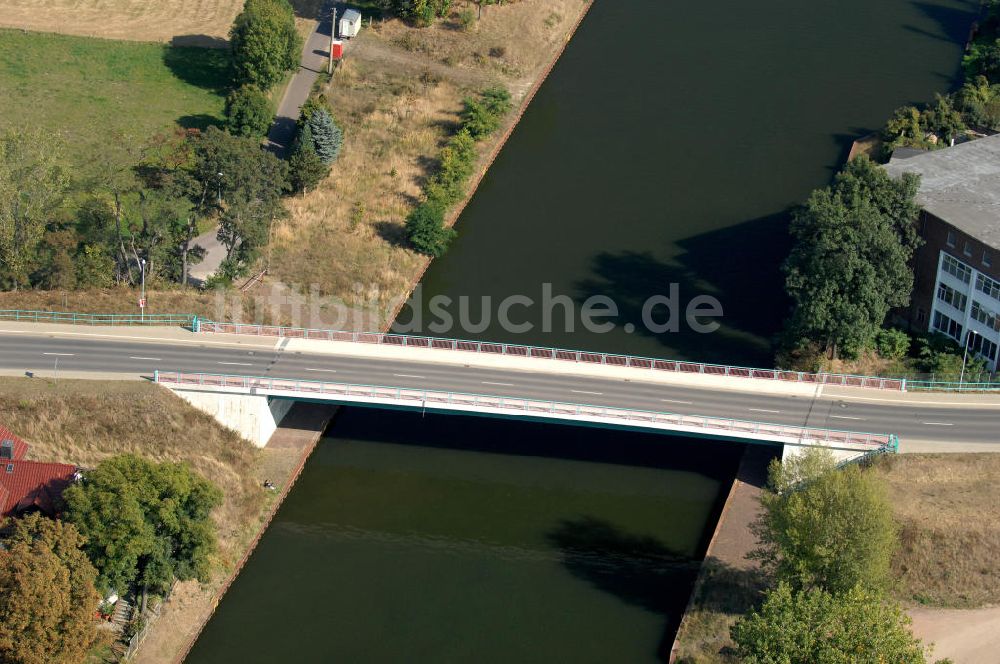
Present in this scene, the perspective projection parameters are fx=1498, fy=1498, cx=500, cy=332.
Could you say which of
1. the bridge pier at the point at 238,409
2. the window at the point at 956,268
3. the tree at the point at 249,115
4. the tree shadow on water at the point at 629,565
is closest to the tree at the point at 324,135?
the tree at the point at 249,115

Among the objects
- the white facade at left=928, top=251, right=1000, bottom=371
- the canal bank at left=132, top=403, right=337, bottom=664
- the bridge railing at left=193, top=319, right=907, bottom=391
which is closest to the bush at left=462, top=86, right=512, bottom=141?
the bridge railing at left=193, top=319, right=907, bottom=391

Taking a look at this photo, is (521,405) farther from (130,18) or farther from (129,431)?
(130,18)

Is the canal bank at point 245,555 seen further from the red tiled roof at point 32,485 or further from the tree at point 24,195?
the tree at point 24,195

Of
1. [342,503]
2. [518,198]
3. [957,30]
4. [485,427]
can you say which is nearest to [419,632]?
[342,503]

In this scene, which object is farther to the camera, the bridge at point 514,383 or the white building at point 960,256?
the white building at point 960,256

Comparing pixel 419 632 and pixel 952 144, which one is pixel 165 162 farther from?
pixel 952 144

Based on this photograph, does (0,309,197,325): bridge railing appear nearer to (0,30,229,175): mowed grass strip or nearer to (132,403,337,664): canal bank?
(132,403,337,664): canal bank
